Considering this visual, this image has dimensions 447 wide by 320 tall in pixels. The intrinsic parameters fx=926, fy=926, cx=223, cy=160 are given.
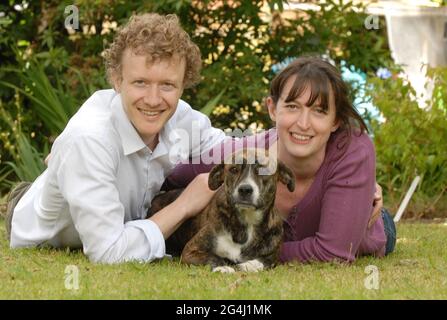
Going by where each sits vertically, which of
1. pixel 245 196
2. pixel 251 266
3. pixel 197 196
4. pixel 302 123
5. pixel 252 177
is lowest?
pixel 251 266

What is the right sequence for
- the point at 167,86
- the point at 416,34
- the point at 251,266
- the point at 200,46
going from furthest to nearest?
the point at 416,34 → the point at 200,46 → the point at 167,86 → the point at 251,266

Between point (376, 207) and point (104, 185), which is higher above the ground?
point (104, 185)

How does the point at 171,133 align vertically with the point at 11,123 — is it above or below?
above

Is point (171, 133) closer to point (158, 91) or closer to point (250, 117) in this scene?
point (158, 91)

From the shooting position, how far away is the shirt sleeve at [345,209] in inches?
225

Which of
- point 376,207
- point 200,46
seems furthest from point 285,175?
point 200,46

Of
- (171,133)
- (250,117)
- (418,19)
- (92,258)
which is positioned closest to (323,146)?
(171,133)

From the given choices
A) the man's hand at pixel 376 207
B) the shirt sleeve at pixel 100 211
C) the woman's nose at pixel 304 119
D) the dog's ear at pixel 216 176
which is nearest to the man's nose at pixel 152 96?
the shirt sleeve at pixel 100 211

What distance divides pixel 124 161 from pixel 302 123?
1.18 metres

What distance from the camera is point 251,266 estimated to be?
5590 millimetres

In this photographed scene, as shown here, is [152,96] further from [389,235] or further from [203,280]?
[389,235]

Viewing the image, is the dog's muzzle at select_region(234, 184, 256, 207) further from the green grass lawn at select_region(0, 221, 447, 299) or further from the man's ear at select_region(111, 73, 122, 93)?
the man's ear at select_region(111, 73, 122, 93)
